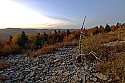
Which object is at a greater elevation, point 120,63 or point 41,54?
point 120,63

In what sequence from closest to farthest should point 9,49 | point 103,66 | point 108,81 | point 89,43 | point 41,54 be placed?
point 108,81, point 103,66, point 89,43, point 41,54, point 9,49

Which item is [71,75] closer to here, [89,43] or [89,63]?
[89,63]

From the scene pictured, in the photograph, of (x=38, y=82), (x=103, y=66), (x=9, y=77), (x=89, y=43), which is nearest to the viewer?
(x=103, y=66)

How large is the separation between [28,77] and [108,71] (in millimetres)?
3786

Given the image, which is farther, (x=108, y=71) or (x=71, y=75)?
(x=71, y=75)

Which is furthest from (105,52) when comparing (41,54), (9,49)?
(9,49)

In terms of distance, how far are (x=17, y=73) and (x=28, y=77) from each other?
45.2 inches

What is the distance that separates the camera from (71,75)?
867cm

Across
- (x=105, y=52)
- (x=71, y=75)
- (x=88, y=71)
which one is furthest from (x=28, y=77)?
(x=105, y=52)

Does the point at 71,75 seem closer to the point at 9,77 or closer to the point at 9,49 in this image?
the point at 9,77

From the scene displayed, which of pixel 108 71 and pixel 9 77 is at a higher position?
pixel 108 71

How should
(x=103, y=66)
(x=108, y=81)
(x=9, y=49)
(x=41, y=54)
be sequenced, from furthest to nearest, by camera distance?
(x=9, y=49) < (x=41, y=54) < (x=103, y=66) < (x=108, y=81)

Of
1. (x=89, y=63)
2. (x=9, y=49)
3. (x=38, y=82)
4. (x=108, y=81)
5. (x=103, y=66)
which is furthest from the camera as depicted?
(x=9, y=49)

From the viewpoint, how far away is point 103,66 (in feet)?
27.1
